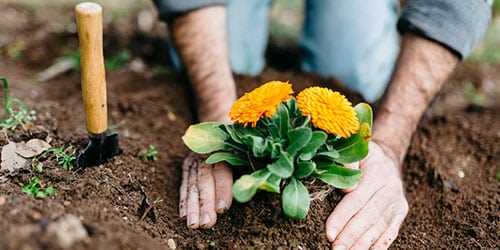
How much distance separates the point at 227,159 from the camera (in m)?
2.12

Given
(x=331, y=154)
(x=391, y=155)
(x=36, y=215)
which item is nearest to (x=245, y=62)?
(x=391, y=155)

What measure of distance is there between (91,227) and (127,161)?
637 mm

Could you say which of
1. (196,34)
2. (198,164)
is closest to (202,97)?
(196,34)

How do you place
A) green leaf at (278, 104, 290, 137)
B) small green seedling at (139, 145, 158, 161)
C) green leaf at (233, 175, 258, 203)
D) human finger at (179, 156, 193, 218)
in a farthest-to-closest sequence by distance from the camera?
small green seedling at (139, 145, 158, 161)
human finger at (179, 156, 193, 218)
green leaf at (278, 104, 290, 137)
green leaf at (233, 175, 258, 203)

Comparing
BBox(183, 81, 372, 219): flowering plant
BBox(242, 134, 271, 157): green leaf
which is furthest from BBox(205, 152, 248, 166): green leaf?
BBox(242, 134, 271, 157): green leaf

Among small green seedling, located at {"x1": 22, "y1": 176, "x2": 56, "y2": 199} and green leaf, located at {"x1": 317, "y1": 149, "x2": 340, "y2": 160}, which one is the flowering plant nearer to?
green leaf, located at {"x1": 317, "y1": 149, "x2": 340, "y2": 160}

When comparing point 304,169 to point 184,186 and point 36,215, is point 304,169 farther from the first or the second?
point 36,215

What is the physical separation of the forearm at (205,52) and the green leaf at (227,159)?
25.4 inches

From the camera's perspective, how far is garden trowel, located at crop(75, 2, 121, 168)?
6.52ft

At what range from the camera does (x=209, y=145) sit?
2164mm

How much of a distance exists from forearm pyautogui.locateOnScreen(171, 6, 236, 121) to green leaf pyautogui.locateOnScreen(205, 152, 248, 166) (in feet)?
2.12

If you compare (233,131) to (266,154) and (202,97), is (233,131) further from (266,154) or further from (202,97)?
(202,97)

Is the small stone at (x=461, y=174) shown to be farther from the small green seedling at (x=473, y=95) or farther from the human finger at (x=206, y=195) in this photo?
the human finger at (x=206, y=195)

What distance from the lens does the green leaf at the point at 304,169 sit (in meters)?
2.00
